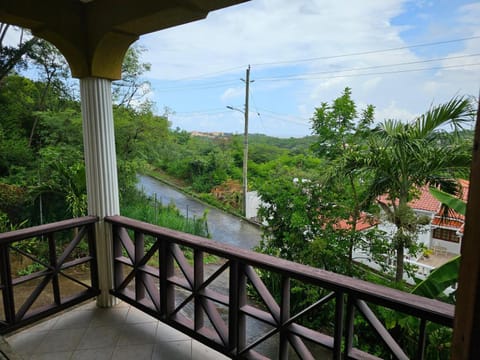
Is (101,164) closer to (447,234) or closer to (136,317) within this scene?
(136,317)

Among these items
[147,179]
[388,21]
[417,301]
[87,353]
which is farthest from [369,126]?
[147,179]

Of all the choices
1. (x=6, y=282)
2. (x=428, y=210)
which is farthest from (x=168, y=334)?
(x=428, y=210)

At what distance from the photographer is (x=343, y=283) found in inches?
58.6

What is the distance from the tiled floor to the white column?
0.95 feet

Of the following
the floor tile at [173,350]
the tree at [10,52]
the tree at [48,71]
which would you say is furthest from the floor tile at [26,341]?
the tree at [10,52]

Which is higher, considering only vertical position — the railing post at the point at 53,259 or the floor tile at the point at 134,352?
the railing post at the point at 53,259

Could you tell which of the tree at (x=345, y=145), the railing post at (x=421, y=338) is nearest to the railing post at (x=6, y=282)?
the railing post at (x=421, y=338)

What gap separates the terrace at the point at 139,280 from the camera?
5.13 ft

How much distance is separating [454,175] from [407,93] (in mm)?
942

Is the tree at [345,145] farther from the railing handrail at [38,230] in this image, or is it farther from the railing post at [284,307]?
the railing handrail at [38,230]

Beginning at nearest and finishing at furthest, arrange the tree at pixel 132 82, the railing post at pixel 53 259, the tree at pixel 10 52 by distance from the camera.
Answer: the railing post at pixel 53 259 < the tree at pixel 10 52 < the tree at pixel 132 82

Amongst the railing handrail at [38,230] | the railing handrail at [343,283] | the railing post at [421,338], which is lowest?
the railing post at [421,338]

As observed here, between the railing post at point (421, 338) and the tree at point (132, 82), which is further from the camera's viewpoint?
the tree at point (132, 82)

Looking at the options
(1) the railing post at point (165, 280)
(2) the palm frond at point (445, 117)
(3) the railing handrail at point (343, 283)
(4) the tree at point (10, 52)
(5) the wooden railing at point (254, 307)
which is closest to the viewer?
(3) the railing handrail at point (343, 283)
